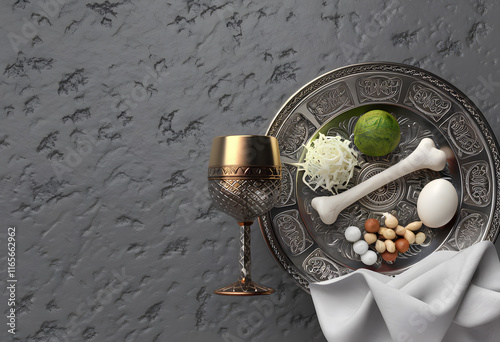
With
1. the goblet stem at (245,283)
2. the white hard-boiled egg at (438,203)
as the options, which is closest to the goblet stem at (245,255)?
the goblet stem at (245,283)

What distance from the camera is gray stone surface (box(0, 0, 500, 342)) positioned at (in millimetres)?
875

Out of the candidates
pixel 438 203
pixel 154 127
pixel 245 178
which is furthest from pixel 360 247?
pixel 154 127

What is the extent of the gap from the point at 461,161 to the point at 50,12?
84 centimetres

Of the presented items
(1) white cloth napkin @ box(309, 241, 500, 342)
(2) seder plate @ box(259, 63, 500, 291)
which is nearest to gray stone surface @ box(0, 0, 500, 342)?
(2) seder plate @ box(259, 63, 500, 291)

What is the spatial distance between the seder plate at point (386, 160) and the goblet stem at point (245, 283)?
0.07 m

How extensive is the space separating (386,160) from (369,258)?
19cm

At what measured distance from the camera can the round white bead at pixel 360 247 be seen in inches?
33.3

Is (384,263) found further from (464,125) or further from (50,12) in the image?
(50,12)

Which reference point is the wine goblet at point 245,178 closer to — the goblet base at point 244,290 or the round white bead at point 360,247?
the goblet base at point 244,290

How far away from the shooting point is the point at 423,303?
25.6 inches

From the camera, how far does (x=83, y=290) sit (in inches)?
34.4

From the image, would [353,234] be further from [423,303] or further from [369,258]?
[423,303]

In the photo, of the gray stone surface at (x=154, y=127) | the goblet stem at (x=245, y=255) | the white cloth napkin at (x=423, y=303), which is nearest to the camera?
the white cloth napkin at (x=423, y=303)

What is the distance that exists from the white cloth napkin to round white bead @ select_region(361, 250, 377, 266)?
84 millimetres
